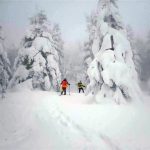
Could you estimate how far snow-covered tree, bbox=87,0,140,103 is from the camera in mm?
7848

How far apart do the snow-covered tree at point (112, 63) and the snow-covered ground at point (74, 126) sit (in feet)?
1.38

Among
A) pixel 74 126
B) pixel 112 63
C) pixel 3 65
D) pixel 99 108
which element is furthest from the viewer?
pixel 3 65

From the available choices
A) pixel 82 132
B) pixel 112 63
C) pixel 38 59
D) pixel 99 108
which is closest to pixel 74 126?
pixel 82 132

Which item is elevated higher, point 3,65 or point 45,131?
point 3,65

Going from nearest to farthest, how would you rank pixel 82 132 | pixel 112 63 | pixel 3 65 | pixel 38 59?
pixel 82 132 → pixel 112 63 → pixel 3 65 → pixel 38 59

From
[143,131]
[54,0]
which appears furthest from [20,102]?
[143,131]

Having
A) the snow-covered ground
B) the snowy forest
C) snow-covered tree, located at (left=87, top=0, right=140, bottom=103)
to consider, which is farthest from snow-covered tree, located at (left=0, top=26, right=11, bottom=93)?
snow-covered tree, located at (left=87, top=0, right=140, bottom=103)

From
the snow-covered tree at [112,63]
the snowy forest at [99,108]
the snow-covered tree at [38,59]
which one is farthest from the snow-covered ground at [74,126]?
the snow-covered tree at [38,59]

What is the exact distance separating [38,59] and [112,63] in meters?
6.39

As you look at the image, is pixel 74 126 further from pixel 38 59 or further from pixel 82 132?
pixel 38 59

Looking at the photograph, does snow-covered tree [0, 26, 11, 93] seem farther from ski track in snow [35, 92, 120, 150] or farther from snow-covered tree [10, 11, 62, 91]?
ski track in snow [35, 92, 120, 150]

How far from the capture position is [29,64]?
1395cm

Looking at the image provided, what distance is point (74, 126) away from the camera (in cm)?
612

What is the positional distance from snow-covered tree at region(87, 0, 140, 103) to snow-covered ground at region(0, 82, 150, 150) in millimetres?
422
